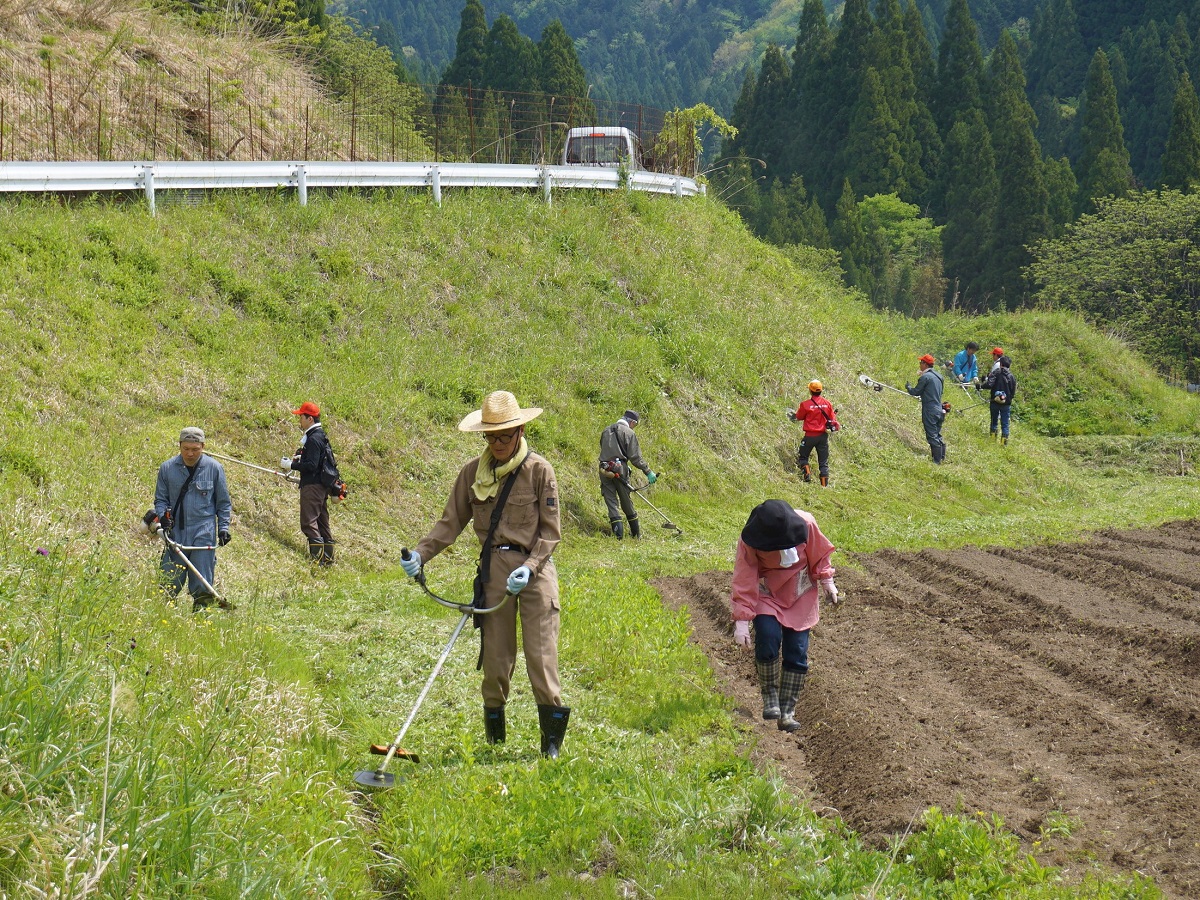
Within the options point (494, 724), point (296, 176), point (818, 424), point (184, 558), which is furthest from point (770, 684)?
point (296, 176)

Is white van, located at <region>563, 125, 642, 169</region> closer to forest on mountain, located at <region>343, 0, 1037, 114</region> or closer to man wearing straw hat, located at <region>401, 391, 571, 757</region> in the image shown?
man wearing straw hat, located at <region>401, 391, 571, 757</region>

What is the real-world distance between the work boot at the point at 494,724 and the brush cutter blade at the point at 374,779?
108 cm

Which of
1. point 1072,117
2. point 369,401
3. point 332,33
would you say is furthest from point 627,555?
point 1072,117

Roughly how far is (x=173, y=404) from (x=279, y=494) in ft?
5.86

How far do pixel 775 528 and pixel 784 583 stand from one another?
0.46 m

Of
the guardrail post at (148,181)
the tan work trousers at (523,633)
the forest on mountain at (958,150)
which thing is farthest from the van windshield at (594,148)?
the forest on mountain at (958,150)

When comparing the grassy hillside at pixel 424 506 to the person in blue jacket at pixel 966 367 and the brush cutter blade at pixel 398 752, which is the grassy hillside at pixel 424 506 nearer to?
the brush cutter blade at pixel 398 752

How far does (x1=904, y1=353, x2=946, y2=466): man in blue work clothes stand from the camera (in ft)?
71.1

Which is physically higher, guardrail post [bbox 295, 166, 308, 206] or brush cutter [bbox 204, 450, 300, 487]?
guardrail post [bbox 295, 166, 308, 206]

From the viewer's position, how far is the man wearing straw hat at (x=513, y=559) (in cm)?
671

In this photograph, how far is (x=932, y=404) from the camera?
71.4 feet

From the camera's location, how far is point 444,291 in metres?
18.9

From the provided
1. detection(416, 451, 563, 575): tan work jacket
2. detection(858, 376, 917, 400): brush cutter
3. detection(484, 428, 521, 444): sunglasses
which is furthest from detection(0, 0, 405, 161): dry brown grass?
detection(416, 451, 563, 575): tan work jacket

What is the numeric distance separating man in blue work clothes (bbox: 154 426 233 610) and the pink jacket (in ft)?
15.7
